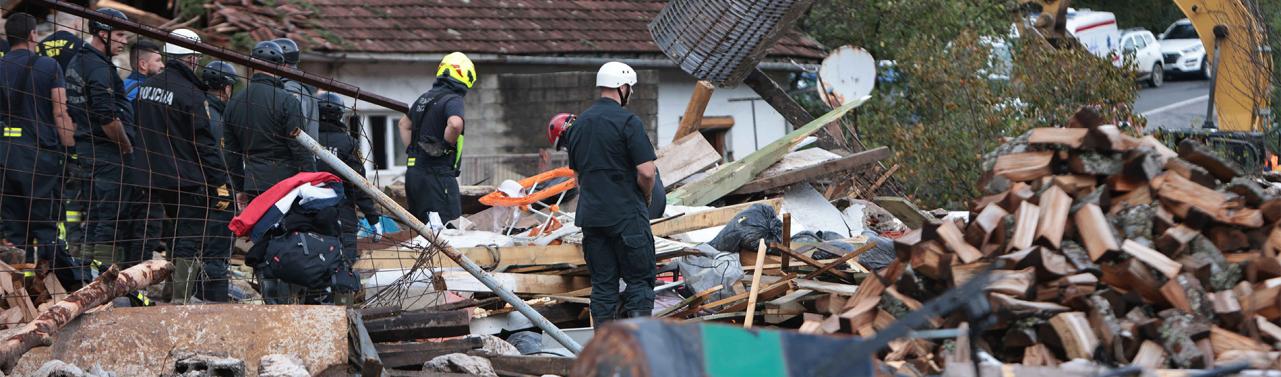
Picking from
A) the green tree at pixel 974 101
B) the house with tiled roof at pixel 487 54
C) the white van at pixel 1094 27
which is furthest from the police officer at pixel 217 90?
the white van at pixel 1094 27

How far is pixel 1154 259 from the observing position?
6.42 metres

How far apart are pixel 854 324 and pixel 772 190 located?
5876mm

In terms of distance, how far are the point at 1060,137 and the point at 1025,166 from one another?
199mm

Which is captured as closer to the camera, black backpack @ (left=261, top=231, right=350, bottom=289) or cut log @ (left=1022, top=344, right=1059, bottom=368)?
cut log @ (left=1022, top=344, right=1059, bottom=368)

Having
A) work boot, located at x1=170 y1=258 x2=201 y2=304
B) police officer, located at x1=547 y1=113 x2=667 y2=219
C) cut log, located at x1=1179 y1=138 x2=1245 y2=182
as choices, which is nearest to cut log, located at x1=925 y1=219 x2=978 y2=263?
cut log, located at x1=1179 y1=138 x2=1245 y2=182

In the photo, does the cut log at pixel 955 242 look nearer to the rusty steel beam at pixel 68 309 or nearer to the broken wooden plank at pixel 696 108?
the rusty steel beam at pixel 68 309

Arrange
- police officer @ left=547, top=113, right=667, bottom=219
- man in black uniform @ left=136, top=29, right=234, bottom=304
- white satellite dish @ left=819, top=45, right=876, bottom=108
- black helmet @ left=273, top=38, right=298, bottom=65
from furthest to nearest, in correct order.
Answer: white satellite dish @ left=819, top=45, right=876, bottom=108
black helmet @ left=273, top=38, right=298, bottom=65
man in black uniform @ left=136, top=29, right=234, bottom=304
police officer @ left=547, top=113, right=667, bottom=219

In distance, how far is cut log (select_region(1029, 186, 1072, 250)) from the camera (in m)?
6.53

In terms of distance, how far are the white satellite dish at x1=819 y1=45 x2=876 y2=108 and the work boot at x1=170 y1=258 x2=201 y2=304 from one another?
9.52 metres

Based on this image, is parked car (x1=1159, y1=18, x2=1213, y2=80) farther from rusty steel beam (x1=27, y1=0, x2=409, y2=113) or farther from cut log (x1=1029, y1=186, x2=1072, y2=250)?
cut log (x1=1029, y1=186, x2=1072, y2=250)

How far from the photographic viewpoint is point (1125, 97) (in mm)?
13375

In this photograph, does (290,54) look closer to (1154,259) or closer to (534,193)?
(534,193)

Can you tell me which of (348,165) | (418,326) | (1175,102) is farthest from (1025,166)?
(1175,102)

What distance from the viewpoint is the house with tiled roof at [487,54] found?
55.6 feet
